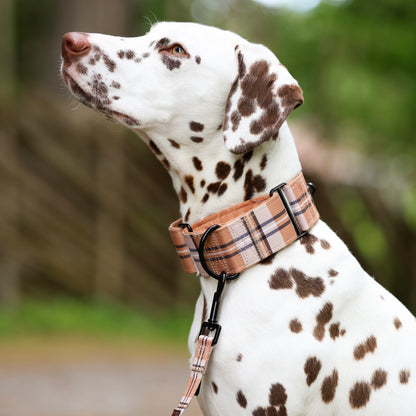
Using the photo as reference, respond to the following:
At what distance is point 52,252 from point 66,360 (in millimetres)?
2693

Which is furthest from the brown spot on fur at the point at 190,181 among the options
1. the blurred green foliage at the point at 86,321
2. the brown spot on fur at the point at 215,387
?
the blurred green foliage at the point at 86,321

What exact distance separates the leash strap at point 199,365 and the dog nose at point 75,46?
134 centimetres

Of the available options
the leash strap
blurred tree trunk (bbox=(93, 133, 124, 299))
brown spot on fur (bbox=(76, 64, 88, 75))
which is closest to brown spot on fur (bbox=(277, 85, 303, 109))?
brown spot on fur (bbox=(76, 64, 88, 75))

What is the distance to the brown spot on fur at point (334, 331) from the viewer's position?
2552mm

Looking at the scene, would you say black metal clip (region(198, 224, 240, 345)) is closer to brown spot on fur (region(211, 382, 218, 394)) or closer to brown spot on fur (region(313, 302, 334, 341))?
brown spot on fur (region(211, 382, 218, 394))

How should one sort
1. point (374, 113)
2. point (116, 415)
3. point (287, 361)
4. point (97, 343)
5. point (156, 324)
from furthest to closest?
point (374, 113)
point (156, 324)
point (97, 343)
point (116, 415)
point (287, 361)

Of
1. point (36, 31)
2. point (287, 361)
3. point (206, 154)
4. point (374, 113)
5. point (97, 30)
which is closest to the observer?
point (287, 361)

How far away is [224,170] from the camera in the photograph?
2.74m

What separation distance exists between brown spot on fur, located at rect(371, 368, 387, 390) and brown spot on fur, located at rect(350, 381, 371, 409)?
0.13ft

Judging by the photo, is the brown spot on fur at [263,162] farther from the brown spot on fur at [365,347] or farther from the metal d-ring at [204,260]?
the brown spot on fur at [365,347]

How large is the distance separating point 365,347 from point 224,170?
0.95 meters

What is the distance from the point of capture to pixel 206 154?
2785 mm

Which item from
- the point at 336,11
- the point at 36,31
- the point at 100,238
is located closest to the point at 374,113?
the point at 336,11

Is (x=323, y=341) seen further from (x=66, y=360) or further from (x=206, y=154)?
(x=66, y=360)
